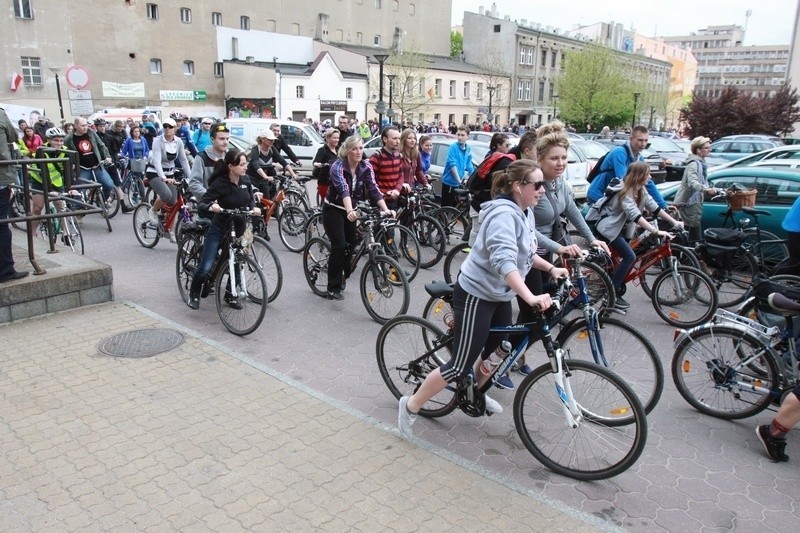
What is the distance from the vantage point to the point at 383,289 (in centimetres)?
657

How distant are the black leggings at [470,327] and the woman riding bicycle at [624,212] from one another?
314cm

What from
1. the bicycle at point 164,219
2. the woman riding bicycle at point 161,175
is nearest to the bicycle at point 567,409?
the bicycle at point 164,219

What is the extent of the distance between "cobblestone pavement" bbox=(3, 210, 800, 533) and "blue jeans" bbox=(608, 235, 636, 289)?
52 cm

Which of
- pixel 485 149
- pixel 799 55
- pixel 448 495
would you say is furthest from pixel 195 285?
pixel 799 55

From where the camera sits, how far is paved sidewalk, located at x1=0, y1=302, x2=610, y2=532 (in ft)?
10.9

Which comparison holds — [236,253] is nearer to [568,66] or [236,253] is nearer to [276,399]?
[276,399]

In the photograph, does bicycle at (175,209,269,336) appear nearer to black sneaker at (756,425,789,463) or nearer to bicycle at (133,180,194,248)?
bicycle at (133,180,194,248)

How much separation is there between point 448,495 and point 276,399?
5.57 feet

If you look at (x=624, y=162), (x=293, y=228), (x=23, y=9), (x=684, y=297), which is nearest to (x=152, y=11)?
(x=23, y=9)

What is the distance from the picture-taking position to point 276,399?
4.69m

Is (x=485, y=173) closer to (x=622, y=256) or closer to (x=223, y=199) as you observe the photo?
(x=622, y=256)

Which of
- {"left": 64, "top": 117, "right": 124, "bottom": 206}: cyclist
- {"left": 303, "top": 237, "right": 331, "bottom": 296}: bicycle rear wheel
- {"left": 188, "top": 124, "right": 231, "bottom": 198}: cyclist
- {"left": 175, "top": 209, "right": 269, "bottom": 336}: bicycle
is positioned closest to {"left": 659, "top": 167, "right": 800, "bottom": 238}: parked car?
{"left": 303, "top": 237, "right": 331, "bottom": 296}: bicycle rear wheel

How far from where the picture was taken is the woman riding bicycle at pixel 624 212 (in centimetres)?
641

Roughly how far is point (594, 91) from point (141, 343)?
5279 cm
